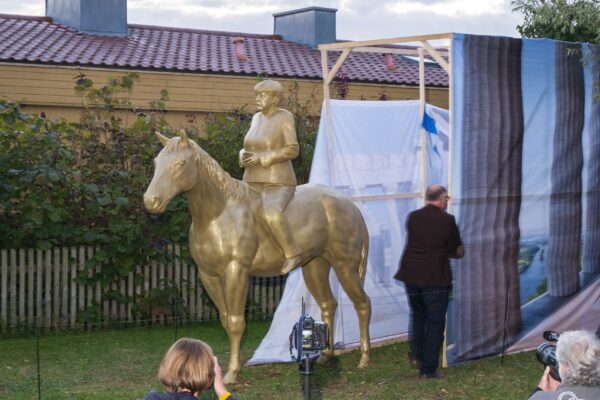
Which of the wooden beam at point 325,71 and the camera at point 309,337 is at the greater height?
the wooden beam at point 325,71

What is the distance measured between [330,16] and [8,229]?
1410cm

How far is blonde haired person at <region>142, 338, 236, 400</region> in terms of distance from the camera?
13.6 feet

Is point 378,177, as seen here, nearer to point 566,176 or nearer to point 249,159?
point 566,176

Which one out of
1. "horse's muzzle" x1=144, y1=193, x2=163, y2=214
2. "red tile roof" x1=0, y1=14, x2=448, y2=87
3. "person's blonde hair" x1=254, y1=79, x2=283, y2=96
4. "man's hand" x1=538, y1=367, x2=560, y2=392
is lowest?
"man's hand" x1=538, y1=367, x2=560, y2=392

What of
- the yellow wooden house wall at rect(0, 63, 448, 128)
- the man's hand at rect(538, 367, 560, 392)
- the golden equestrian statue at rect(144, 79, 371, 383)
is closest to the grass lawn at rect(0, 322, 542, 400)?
the golden equestrian statue at rect(144, 79, 371, 383)

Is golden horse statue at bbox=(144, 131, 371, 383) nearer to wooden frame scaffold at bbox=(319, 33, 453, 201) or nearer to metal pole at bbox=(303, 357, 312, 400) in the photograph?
wooden frame scaffold at bbox=(319, 33, 453, 201)

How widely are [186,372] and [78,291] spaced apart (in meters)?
8.95

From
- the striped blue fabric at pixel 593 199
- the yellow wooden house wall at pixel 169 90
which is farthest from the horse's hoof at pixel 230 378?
the yellow wooden house wall at pixel 169 90

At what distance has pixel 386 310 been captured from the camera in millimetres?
11055

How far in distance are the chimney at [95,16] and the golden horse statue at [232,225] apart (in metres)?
13.4

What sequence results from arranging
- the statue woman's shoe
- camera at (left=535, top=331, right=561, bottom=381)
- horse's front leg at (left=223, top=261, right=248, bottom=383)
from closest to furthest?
camera at (left=535, top=331, right=561, bottom=381) → horse's front leg at (left=223, top=261, right=248, bottom=383) → the statue woman's shoe

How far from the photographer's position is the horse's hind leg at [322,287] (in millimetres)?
9844

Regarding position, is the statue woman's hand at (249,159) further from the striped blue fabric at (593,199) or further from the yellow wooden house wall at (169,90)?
the yellow wooden house wall at (169,90)

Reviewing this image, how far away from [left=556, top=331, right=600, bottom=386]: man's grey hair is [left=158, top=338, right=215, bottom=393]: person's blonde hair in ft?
5.10
